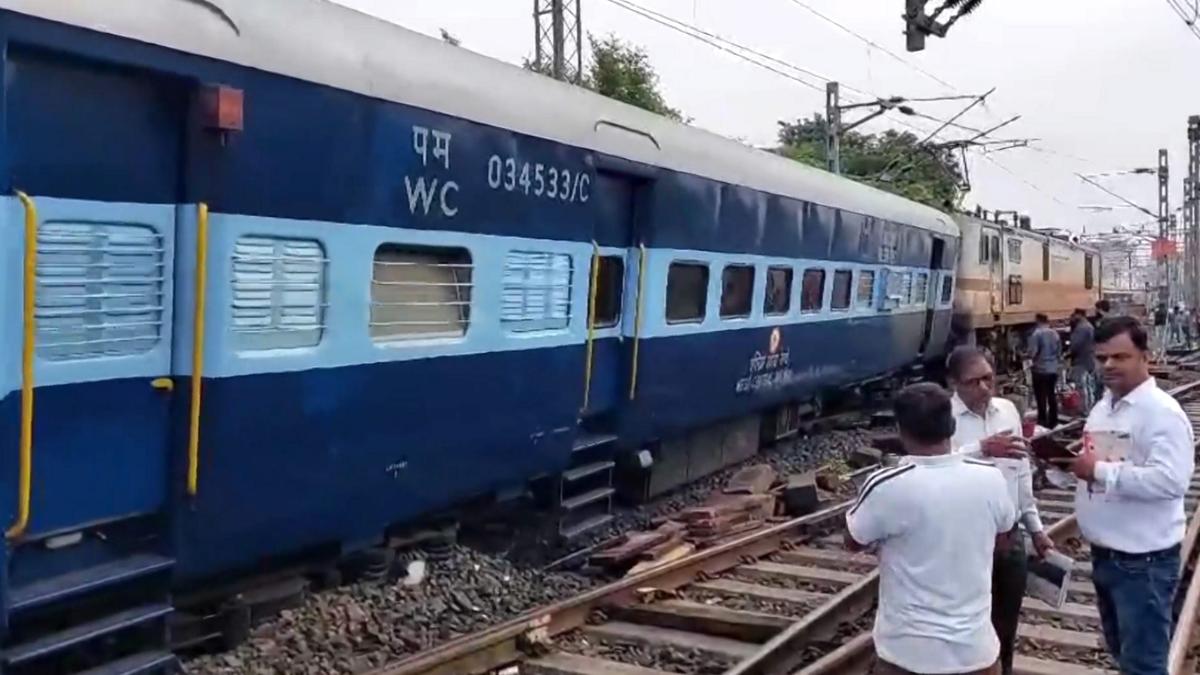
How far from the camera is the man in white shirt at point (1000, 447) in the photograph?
16.2 feet

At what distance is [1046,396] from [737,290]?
323 inches

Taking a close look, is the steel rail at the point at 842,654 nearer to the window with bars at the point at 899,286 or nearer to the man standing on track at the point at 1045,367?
the window with bars at the point at 899,286

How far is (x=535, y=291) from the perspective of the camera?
8.05 meters

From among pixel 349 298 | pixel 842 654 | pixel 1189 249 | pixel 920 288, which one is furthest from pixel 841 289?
pixel 1189 249

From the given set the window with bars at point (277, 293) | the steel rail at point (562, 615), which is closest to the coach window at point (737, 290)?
the steel rail at point (562, 615)

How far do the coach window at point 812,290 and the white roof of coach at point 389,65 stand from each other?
2.54 m

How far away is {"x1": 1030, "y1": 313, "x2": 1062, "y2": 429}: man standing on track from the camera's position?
1759 cm

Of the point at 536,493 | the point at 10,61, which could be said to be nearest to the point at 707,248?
the point at 536,493

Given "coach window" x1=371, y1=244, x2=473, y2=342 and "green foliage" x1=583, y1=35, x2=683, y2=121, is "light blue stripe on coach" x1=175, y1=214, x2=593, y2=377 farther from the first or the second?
"green foliage" x1=583, y1=35, x2=683, y2=121

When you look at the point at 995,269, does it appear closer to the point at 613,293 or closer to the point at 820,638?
the point at 613,293

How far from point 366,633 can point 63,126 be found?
318 cm

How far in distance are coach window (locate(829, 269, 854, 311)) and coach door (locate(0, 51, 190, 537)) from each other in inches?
403

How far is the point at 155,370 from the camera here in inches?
206

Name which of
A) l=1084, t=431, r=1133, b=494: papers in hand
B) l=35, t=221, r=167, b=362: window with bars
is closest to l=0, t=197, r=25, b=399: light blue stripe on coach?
l=35, t=221, r=167, b=362: window with bars
